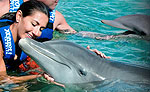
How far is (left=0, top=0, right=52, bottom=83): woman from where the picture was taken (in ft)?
16.9

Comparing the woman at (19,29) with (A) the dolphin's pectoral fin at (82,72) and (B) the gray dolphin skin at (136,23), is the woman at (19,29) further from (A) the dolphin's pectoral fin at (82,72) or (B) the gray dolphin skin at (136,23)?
(B) the gray dolphin skin at (136,23)

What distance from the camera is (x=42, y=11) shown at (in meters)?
5.24

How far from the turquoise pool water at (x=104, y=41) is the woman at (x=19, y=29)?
2.71 ft

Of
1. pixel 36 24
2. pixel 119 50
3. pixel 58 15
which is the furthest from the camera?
pixel 58 15

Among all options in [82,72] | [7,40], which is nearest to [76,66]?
[82,72]

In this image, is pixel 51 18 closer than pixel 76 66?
No

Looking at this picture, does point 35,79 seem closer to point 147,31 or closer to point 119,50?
point 119,50

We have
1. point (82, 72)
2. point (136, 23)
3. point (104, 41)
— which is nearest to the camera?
point (82, 72)

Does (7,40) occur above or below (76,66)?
above

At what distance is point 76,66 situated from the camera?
14.7 ft

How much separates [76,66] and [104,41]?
3.90 metres

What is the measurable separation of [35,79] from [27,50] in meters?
1.17

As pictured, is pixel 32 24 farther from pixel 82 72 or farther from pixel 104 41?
pixel 104 41

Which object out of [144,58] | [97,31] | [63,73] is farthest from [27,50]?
[97,31]
